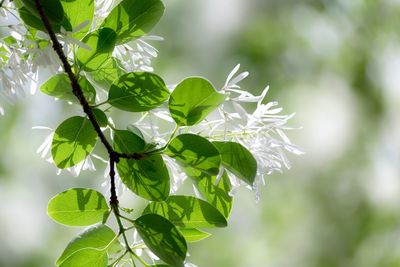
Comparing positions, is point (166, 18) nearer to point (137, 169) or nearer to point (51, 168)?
point (51, 168)

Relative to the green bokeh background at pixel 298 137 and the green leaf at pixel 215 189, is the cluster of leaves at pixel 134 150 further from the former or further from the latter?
the green bokeh background at pixel 298 137

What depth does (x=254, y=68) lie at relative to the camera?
3.75 m

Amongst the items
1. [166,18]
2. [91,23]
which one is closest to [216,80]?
[166,18]

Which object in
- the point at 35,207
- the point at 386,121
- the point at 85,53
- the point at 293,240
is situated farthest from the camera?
the point at 386,121

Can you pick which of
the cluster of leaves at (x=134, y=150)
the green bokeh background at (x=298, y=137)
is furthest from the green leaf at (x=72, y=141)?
the green bokeh background at (x=298, y=137)

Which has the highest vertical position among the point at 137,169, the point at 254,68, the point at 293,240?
the point at 254,68

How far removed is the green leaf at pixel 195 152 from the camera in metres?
0.38

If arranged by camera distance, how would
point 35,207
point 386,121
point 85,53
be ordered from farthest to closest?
point 386,121 → point 35,207 → point 85,53

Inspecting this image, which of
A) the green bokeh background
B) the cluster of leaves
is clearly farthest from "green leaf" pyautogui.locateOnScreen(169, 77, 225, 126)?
the green bokeh background

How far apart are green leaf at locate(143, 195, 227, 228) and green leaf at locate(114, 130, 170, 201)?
1 centimetres

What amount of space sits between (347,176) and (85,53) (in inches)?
133

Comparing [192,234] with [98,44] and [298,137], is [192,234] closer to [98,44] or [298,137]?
[98,44]

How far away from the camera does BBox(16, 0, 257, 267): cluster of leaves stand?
0.38 m

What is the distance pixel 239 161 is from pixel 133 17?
0.10m
